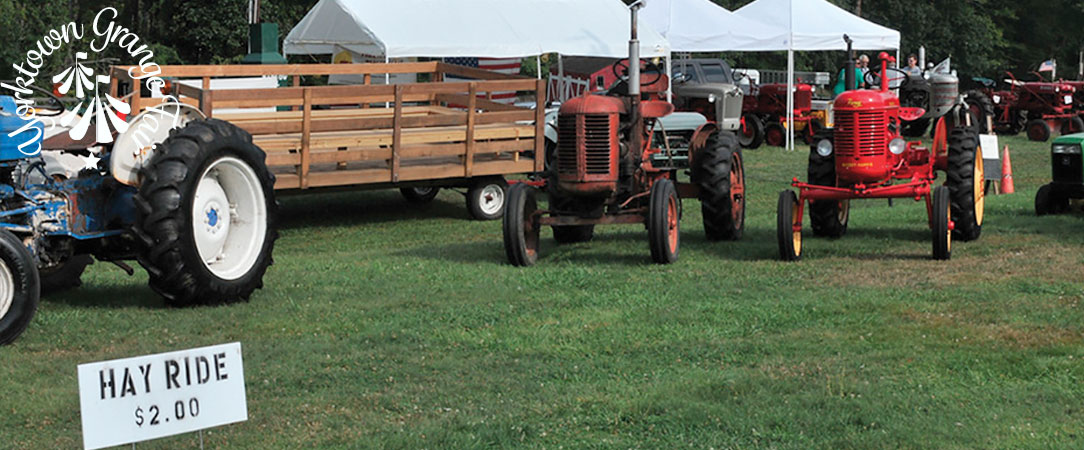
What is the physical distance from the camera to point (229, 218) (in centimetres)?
930

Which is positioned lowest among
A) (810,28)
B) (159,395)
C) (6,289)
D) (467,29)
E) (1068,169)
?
(159,395)

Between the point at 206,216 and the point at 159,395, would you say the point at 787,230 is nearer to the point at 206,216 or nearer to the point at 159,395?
the point at 206,216

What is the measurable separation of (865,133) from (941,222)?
1060 mm

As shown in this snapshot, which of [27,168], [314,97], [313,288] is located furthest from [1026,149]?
[27,168]

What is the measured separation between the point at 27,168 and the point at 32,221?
1.26 ft

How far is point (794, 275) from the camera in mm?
10180

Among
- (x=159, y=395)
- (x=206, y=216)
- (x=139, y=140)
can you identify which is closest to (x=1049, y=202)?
(x=206, y=216)

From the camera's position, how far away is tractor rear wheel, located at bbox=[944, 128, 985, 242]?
37.5 feet

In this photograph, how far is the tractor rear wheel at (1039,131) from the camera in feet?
92.4

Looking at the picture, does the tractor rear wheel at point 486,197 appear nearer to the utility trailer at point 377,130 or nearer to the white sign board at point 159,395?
the utility trailer at point 377,130

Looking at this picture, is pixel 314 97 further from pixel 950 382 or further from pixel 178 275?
pixel 950 382

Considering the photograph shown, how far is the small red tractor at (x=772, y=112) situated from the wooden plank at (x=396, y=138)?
44.6 feet

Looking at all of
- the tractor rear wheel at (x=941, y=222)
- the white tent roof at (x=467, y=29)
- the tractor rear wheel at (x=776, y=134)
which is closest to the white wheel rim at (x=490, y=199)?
the white tent roof at (x=467, y=29)

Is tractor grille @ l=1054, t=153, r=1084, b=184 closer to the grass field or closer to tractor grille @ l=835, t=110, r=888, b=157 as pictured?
the grass field
